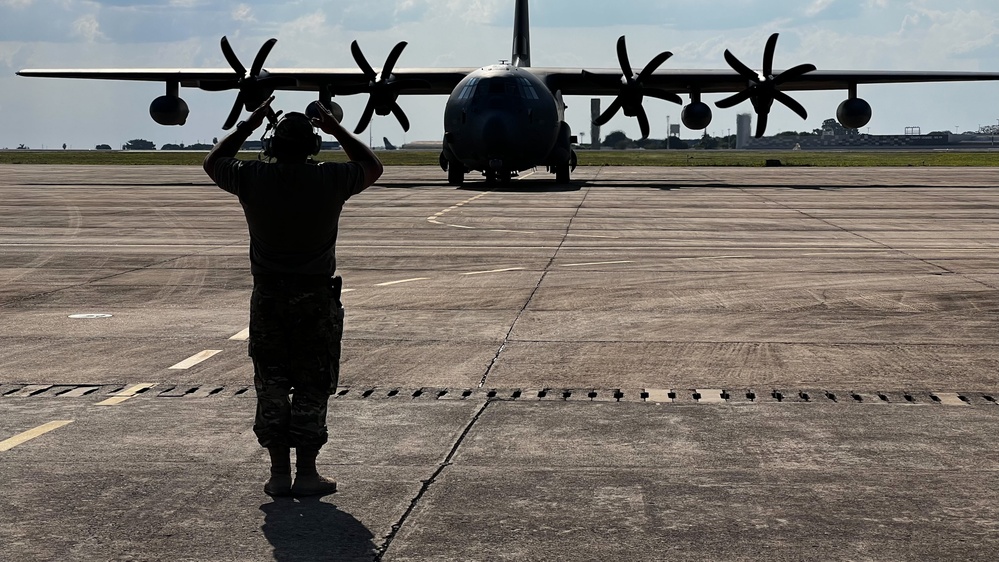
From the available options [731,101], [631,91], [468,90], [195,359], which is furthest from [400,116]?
[195,359]

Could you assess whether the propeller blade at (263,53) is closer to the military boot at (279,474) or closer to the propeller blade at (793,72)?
the propeller blade at (793,72)

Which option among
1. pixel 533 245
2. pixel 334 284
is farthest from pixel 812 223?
pixel 334 284

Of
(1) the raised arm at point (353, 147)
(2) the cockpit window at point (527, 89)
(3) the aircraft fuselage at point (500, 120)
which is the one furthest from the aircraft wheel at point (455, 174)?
(1) the raised arm at point (353, 147)

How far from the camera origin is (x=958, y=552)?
504 cm

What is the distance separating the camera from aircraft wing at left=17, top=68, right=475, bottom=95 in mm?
43906

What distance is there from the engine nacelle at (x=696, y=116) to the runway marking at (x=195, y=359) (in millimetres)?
35643

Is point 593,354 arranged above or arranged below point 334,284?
below

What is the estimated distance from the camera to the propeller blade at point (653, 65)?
40219 mm

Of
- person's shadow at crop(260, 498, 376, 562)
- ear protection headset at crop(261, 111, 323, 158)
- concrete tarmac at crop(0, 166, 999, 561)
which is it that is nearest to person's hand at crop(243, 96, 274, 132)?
ear protection headset at crop(261, 111, 323, 158)

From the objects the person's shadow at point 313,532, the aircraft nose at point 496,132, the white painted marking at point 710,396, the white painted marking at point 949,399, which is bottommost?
the white painted marking at point 949,399

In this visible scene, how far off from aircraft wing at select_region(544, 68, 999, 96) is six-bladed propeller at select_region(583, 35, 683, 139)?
616 millimetres

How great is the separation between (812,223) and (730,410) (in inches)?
708

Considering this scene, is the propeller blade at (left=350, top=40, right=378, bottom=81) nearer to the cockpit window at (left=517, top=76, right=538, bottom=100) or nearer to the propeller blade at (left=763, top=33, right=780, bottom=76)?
the cockpit window at (left=517, top=76, right=538, bottom=100)

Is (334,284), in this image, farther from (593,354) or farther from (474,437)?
(593,354)
